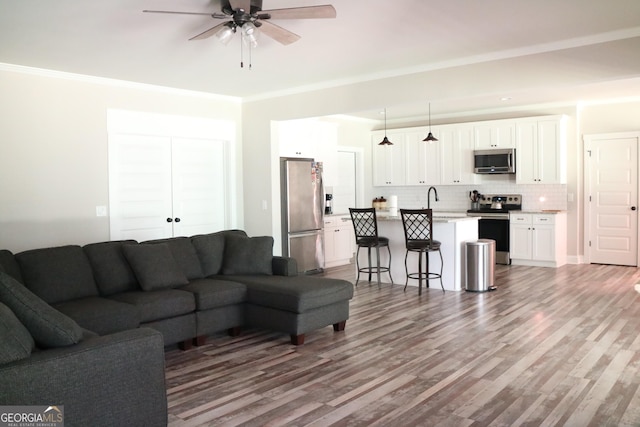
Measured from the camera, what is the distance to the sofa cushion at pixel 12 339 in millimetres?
2395

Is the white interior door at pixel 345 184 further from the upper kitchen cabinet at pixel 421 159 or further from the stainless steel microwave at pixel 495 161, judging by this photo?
the stainless steel microwave at pixel 495 161

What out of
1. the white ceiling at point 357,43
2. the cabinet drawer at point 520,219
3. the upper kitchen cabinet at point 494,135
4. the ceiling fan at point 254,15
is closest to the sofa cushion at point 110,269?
the white ceiling at point 357,43

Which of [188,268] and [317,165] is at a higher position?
[317,165]

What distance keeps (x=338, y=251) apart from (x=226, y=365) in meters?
5.07

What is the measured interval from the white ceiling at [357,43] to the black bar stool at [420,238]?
148 cm

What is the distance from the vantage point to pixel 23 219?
5496mm

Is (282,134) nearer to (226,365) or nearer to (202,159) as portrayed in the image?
(202,159)

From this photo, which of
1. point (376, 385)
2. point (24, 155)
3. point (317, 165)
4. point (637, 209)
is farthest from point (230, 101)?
point (637, 209)

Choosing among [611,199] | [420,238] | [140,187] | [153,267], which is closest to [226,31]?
[153,267]

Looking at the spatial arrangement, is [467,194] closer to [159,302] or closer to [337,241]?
[337,241]

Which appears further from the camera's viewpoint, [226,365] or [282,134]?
[282,134]

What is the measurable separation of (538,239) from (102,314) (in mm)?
7009

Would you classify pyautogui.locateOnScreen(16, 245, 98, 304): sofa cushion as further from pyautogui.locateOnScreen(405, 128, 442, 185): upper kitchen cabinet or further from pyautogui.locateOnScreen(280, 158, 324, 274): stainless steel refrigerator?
pyautogui.locateOnScreen(405, 128, 442, 185): upper kitchen cabinet

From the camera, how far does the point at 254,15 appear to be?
12.2 ft
